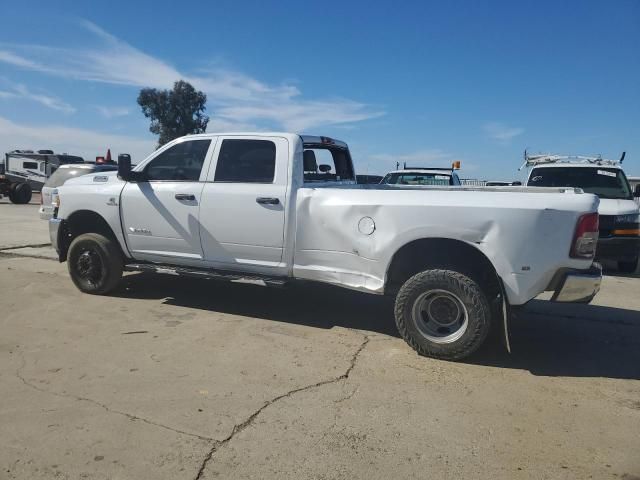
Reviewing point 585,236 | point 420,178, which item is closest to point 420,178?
point 420,178

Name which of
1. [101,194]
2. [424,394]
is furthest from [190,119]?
[424,394]

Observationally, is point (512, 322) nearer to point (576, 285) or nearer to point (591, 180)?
point (576, 285)

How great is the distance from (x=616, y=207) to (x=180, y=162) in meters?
6.90

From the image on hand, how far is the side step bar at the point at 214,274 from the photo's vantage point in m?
5.10

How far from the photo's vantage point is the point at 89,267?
20.4ft

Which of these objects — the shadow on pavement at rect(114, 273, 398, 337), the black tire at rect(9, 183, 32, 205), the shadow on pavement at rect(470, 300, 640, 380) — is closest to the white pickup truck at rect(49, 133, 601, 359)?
the shadow on pavement at rect(470, 300, 640, 380)

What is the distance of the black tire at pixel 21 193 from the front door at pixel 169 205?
18645 mm

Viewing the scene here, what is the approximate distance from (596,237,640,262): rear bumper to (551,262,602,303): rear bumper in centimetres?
479

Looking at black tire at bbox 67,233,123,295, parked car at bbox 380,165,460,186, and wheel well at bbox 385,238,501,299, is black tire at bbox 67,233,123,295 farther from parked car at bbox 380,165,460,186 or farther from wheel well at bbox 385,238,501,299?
parked car at bbox 380,165,460,186

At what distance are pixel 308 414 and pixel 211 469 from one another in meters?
0.81

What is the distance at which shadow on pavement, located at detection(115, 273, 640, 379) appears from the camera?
14.7ft

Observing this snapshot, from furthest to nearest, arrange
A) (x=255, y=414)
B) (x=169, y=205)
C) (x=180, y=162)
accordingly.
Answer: (x=180, y=162) < (x=169, y=205) < (x=255, y=414)

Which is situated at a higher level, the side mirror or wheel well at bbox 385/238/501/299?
the side mirror

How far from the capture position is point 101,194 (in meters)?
6.07
